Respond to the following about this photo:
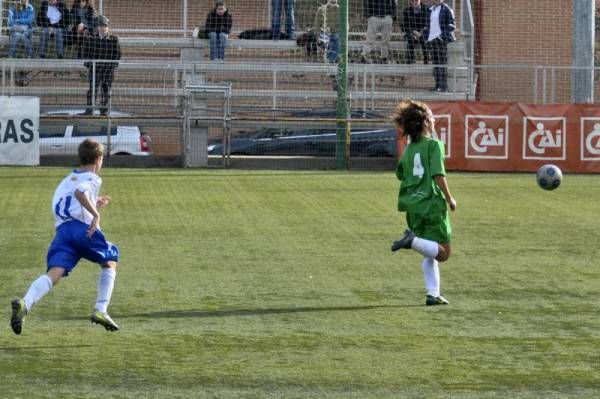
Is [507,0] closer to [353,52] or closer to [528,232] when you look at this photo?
[353,52]

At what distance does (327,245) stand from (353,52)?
58.1ft

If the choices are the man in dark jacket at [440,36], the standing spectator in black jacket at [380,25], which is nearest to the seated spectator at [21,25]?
the standing spectator in black jacket at [380,25]

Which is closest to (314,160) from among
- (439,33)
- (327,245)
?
(439,33)

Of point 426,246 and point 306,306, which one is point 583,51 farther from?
point 306,306

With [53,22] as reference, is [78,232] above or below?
below

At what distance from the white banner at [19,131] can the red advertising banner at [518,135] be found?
740cm

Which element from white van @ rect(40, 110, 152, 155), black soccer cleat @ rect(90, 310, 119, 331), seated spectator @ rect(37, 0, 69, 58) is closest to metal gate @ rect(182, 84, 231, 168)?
white van @ rect(40, 110, 152, 155)

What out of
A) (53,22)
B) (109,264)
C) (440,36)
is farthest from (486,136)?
(109,264)

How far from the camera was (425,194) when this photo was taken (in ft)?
35.3

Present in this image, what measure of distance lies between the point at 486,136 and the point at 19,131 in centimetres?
936

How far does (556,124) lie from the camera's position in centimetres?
2681

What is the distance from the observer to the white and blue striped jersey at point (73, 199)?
356 inches

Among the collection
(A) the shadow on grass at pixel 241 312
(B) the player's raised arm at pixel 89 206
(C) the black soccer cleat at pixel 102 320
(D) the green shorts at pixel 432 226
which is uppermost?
(B) the player's raised arm at pixel 89 206

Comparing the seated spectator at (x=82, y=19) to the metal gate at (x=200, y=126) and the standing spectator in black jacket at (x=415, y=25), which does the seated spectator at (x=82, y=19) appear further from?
the standing spectator in black jacket at (x=415, y=25)
